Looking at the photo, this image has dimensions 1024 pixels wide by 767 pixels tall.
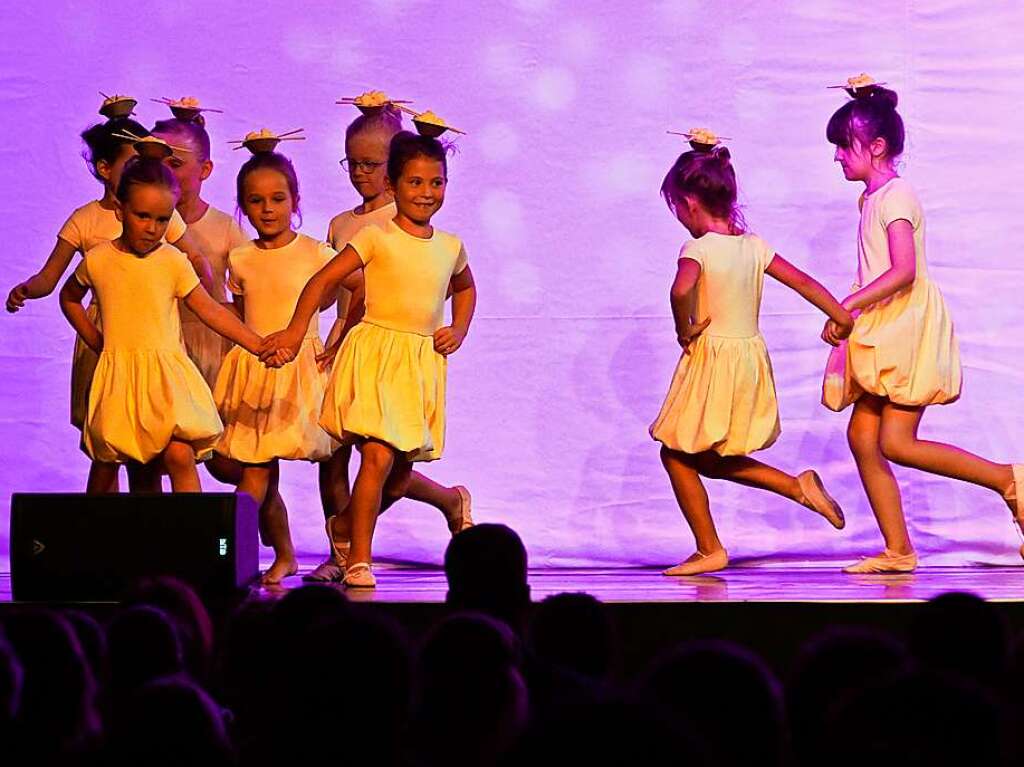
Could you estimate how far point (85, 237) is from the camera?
603cm

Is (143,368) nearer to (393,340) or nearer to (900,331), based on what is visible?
(393,340)

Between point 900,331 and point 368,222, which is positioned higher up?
point 368,222

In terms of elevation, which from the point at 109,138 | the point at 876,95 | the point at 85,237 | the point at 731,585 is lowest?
the point at 731,585

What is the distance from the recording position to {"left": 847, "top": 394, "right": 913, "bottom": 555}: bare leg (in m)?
5.86

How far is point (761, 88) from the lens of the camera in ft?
23.5

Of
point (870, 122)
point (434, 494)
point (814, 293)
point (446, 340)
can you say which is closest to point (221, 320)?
point (446, 340)

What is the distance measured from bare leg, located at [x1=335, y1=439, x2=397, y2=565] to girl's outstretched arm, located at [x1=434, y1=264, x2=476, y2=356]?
39 cm

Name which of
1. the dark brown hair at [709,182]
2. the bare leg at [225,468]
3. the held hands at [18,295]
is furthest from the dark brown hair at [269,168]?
the dark brown hair at [709,182]

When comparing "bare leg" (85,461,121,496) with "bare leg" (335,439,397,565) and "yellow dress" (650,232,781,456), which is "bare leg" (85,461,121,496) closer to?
"bare leg" (335,439,397,565)

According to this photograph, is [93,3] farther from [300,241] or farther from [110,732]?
[110,732]

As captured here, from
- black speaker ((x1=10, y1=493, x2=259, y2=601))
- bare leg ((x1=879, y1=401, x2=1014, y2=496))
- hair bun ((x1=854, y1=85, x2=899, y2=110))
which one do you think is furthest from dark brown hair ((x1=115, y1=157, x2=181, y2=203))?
bare leg ((x1=879, y1=401, x2=1014, y2=496))

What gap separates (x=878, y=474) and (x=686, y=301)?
923 millimetres

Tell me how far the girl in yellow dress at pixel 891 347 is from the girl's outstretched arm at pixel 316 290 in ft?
5.45

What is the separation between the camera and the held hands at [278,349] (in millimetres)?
5367
